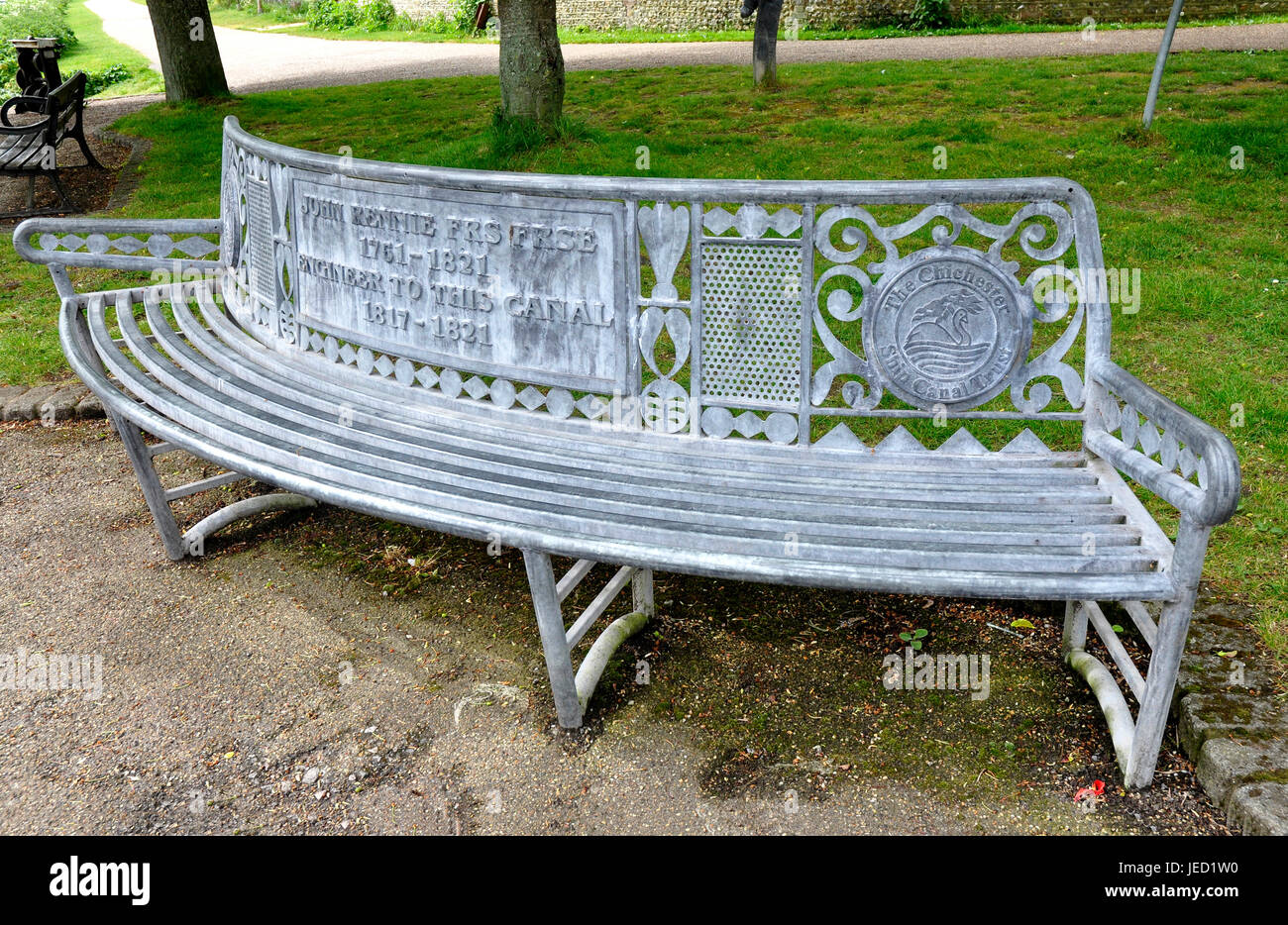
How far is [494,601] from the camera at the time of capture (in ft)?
12.6

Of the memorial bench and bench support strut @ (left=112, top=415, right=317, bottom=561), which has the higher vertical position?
the memorial bench

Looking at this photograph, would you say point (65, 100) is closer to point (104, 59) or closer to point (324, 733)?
point (324, 733)

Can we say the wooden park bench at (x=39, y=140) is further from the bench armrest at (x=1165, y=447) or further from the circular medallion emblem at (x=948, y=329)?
the bench armrest at (x=1165, y=447)

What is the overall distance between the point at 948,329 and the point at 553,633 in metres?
1.35

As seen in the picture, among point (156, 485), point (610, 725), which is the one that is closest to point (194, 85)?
point (156, 485)


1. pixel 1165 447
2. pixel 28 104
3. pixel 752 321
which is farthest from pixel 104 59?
pixel 1165 447

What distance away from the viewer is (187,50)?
1309 cm

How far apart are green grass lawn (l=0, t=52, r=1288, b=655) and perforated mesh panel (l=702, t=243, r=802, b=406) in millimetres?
1518

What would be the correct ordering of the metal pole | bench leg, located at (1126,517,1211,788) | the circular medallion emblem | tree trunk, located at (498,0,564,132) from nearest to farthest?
bench leg, located at (1126,517,1211,788)
the circular medallion emblem
the metal pole
tree trunk, located at (498,0,564,132)

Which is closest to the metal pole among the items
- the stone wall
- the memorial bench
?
the memorial bench

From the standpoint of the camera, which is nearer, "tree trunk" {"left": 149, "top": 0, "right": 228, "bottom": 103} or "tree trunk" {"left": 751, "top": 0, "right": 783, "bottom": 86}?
"tree trunk" {"left": 751, "top": 0, "right": 783, "bottom": 86}

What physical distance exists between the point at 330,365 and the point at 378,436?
0.70 meters

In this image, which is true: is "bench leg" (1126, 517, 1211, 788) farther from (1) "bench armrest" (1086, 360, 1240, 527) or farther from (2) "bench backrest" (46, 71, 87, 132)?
(2) "bench backrest" (46, 71, 87, 132)

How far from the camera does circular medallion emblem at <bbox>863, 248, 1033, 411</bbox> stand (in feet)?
10.1
